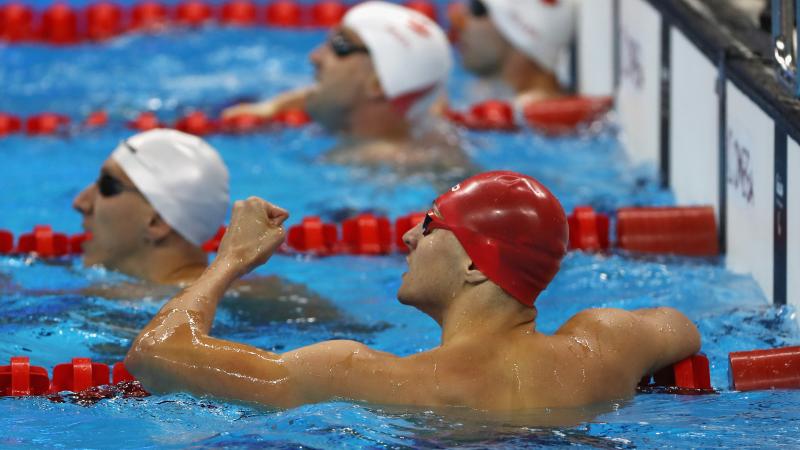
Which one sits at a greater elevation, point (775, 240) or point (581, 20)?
point (581, 20)

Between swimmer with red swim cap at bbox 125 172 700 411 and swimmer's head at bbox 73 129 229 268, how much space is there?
105 centimetres

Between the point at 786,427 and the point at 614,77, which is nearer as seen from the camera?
the point at 786,427

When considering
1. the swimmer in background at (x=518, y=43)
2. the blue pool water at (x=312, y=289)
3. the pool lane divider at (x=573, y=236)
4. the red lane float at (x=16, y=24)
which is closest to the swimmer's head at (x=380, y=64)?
the blue pool water at (x=312, y=289)

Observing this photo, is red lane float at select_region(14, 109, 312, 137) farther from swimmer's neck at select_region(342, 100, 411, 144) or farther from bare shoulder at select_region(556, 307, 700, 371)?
bare shoulder at select_region(556, 307, 700, 371)

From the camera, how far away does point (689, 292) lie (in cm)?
408

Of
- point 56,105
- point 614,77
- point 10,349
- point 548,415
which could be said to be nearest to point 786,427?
point 548,415

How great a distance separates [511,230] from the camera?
271 cm

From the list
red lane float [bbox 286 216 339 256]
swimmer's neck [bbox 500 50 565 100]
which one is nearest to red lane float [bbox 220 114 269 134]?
swimmer's neck [bbox 500 50 565 100]

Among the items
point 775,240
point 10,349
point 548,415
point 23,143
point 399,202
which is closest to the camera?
point 548,415

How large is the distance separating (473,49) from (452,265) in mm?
4518

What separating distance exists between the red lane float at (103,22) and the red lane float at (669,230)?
16.7ft

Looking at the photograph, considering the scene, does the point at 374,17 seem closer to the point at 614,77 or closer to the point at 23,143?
the point at 614,77

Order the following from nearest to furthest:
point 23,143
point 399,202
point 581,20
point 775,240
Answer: point 775,240 → point 399,202 → point 23,143 → point 581,20

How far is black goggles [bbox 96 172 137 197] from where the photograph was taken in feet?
12.9
